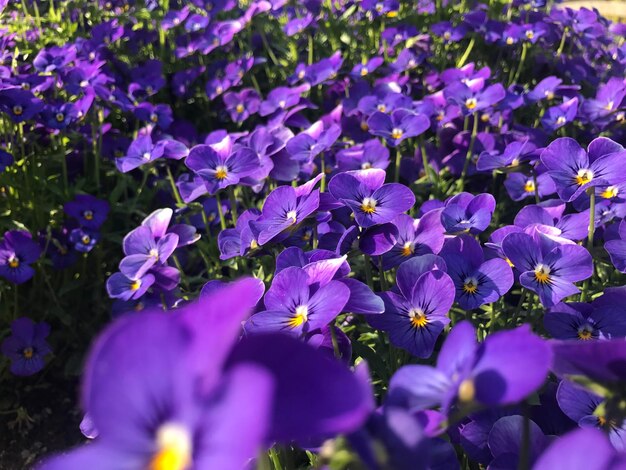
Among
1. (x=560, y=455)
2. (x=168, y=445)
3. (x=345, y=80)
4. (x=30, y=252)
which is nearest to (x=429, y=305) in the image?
(x=560, y=455)

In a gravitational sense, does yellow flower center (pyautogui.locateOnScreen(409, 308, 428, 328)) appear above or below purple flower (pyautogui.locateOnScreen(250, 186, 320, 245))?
below

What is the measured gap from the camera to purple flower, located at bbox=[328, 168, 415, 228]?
Answer: 1265 mm

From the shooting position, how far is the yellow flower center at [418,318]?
1121 millimetres

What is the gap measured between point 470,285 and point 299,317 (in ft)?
1.33

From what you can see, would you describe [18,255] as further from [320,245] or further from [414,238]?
[414,238]

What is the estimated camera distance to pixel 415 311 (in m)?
1.13

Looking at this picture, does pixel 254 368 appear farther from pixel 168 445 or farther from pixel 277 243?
pixel 277 243

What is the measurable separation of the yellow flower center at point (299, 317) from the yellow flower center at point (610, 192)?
855 millimetres

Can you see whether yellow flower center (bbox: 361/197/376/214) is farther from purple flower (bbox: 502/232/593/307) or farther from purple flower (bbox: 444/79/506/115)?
purple flower (bbox: 444/79/506/115)

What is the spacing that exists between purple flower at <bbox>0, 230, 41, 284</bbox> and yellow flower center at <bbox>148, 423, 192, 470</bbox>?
5.15ft

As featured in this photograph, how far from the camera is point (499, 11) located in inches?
137

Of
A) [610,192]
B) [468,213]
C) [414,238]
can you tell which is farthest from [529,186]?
[414,238]

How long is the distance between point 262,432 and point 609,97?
7.05ft

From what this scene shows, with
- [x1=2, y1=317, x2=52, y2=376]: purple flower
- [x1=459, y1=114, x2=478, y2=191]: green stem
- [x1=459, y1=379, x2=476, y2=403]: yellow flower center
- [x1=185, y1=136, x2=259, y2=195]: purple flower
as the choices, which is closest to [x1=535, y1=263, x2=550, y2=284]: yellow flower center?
[x1=459, y1=379, x2=476, y2=403]: yellow flower center
